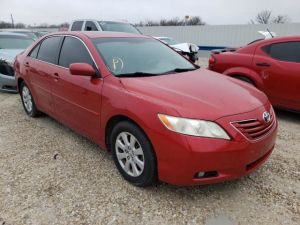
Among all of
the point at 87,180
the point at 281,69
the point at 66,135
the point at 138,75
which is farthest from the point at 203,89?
the point at 281,69

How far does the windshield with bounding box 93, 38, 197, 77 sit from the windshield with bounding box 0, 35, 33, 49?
5.94 meters

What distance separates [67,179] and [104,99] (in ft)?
3.10

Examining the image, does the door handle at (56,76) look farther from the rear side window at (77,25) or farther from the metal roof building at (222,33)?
the metal roof building at (222,33)

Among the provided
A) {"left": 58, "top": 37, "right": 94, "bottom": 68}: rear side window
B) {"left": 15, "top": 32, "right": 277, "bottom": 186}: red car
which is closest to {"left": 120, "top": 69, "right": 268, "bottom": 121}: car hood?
{"left": 15, "top": 32, "right": 277, "bottom": 186}: red car

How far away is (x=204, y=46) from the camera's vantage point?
27.0 meters

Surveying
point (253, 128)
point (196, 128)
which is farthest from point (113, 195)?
point (253, 128)

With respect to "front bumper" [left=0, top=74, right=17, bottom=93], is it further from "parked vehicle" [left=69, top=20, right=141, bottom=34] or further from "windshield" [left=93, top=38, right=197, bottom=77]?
"windshield" [left=93, top=38, right=197, bottom=77]

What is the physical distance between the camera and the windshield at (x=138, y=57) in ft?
11.8

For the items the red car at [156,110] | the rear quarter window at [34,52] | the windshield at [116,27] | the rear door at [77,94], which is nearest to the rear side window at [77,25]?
the windshield at [116,27]

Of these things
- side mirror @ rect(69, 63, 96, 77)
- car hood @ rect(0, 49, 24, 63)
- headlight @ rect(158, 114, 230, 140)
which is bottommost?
car hood @ rect(0, 49, 24, 63)

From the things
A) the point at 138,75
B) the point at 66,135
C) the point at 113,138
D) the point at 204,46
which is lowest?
the point at 204,46

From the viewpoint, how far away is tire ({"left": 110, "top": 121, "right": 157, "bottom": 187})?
295 cm

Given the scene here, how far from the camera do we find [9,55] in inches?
305

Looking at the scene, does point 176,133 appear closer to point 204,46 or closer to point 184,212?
point 184,212
